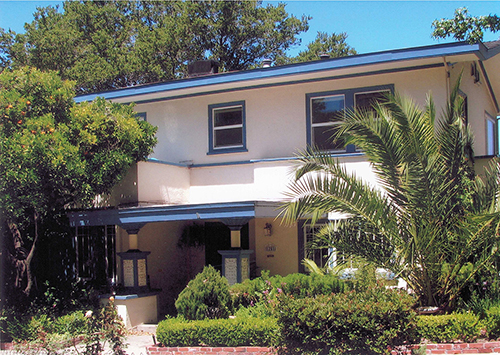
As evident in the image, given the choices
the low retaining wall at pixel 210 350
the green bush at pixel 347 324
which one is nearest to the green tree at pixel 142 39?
the low retaining wall at pixel 210 350

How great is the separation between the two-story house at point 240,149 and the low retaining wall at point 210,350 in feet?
8.19

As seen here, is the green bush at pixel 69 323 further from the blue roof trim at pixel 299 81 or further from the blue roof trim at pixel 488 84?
the blue roof trim at pixel 488 84

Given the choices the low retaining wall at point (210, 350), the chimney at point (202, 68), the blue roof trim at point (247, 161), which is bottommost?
the low retaining wall at point (210, 350)

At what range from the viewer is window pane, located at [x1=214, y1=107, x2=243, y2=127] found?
47.2 ft

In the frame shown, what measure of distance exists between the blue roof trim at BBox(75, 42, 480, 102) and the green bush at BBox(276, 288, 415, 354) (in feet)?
18.6

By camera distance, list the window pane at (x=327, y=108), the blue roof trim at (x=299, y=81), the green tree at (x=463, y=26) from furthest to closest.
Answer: the green tree at (x=463, y=26)
the window pane at (x=327, y=108)
the blue roof trim at (x=299, y=81)

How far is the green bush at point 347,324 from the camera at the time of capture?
8.18m

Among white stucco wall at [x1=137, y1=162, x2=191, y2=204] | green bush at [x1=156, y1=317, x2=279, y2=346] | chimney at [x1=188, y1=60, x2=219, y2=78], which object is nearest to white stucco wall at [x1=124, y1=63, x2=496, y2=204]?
white stucco wall at [x1=137, y1=162, x2=191, y2=204]

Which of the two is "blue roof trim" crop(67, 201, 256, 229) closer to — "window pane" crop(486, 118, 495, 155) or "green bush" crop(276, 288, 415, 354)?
"green bush" crop(276, 288, 415, 354)

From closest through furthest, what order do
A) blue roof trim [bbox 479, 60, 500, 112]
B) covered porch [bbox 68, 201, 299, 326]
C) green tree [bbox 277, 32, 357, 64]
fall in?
covered porch [bbox 68, 201, 299, 326] → blue roof trim [bbox 479, 60, 500, 112] → green tree [bbox 277, 32, 357, 64]

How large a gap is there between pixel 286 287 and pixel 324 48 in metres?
22.8

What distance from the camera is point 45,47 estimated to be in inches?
1038

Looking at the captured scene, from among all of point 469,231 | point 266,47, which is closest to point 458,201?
point 469,231

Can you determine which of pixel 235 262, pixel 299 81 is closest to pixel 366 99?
pixel 299 81
